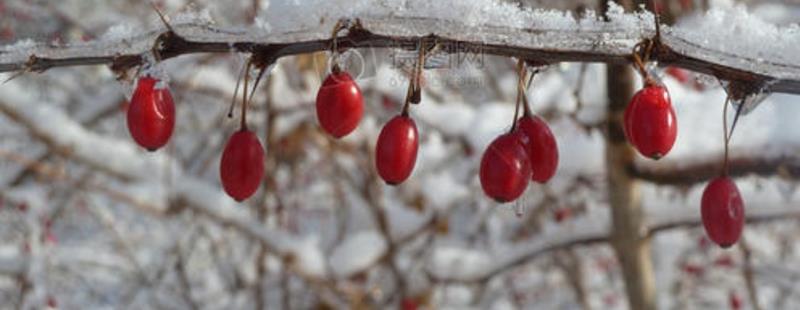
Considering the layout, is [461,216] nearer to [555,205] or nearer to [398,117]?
[555,205]

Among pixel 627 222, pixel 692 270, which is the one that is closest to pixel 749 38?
pixel 627 222

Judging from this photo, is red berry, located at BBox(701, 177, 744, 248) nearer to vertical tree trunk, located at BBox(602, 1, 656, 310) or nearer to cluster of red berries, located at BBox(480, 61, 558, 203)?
cluster of red berries, located at BBox(480, 61, 558, 203)

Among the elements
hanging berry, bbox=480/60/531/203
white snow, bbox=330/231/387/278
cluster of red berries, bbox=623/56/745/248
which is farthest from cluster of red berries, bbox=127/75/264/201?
white snow, bbox=330/231/387/278

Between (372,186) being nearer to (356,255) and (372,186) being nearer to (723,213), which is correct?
(356,255)

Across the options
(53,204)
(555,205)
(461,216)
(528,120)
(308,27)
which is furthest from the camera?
(461,216)

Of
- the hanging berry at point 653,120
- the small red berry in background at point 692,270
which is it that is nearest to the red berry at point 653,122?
the hanging berry at point 653,120

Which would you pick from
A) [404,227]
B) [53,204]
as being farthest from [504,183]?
[53,204]
